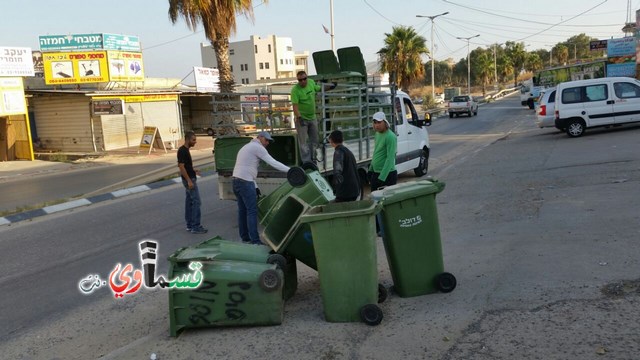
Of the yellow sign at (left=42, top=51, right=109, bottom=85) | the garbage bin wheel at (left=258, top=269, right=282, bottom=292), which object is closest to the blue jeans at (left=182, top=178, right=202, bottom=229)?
the garbage bin wheel at (left=258, top=269, right=282, bottom=292)

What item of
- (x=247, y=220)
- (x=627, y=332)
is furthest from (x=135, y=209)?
(x=627, y=332)

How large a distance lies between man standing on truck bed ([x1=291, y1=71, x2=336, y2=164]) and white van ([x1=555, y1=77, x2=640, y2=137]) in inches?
477

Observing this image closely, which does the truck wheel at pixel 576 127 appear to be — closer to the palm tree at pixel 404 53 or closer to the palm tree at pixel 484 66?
the palm tree at pixel 404 53

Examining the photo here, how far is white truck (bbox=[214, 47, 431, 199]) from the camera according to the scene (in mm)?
8836

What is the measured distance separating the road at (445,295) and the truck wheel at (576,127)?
8.02 metres

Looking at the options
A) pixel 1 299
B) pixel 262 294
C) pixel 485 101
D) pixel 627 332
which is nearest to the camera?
pixel 627 332

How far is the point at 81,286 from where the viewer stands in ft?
20.5

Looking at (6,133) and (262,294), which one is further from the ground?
(6,133)

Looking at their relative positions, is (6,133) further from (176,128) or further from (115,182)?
(115,182)

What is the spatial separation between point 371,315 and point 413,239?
0.85m

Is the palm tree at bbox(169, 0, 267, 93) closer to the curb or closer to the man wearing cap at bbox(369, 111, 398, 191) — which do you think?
the curb

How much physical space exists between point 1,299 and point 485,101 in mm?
61248

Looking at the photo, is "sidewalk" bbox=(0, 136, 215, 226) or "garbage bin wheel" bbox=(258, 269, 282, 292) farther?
"sidewalk" bbox=(0, 136, 215, 226)

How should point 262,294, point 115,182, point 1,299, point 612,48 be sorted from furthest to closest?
1. point 612,48
2. point 115,182
3. point 1,299
4. point 262,294
